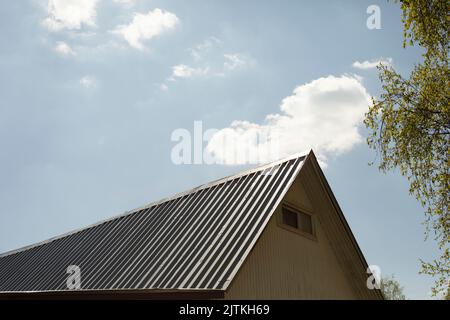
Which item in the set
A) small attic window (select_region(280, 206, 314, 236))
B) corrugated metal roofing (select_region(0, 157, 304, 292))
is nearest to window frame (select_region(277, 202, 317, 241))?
small attic window (select_region(280, 206, 314, 236))

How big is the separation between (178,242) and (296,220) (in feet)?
11.5

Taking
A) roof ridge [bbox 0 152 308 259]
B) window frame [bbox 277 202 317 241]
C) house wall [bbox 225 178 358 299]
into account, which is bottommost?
house wall [bbox 225 178 358 299]

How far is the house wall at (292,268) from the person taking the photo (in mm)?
9820

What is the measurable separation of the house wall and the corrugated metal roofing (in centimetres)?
56

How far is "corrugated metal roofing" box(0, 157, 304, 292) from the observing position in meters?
9.42

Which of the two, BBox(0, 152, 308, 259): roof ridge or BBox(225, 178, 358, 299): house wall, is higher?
BBox(0, 152, 308, 259): roof ridge

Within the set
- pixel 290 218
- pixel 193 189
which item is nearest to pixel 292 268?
pixel 290 218

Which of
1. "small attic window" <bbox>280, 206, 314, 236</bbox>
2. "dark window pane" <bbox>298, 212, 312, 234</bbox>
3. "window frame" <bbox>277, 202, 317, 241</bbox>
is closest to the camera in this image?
"window frame" <bbox>277, 202, 317, 241</bbox>

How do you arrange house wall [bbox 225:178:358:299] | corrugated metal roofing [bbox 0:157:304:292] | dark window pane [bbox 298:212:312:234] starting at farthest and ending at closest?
dark window pane [bbox 298:212:312:234] → house wall [bbox 225:178:358:299] → corrugated metal roofing [bbox 0:157:304:292]

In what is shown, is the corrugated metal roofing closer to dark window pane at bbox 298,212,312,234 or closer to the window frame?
the window frame

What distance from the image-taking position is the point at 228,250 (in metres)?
9.42

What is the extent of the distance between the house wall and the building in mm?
28

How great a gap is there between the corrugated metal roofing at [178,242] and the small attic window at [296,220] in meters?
1.14

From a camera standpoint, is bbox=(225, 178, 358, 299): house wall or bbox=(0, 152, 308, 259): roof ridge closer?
bbox=(225, 178, 358, 299): house wall
